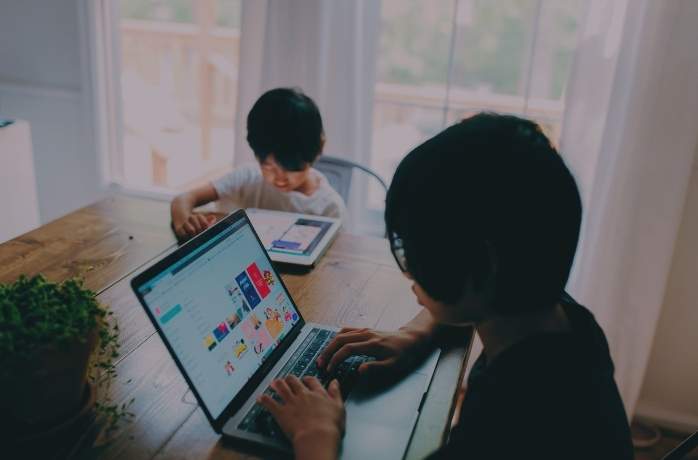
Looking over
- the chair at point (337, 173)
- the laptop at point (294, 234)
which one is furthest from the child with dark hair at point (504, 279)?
the chair at point (337, 173)

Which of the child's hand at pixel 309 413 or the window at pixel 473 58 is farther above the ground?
the window at pixel 473 58

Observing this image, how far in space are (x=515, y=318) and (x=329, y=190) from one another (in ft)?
3.51

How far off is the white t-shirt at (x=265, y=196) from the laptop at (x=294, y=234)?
0.13 m

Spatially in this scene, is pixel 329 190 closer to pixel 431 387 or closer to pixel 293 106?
pixel 293 106

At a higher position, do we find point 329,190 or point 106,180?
point 329,190

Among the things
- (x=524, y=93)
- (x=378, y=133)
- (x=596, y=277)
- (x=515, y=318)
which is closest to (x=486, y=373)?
(x=515, y=318)

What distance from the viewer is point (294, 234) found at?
156cm

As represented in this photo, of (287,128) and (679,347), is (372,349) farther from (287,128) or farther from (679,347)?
(679,347)

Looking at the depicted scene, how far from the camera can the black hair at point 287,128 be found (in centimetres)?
169

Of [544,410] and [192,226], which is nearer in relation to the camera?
[544,410]

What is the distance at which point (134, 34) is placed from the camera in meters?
3.36

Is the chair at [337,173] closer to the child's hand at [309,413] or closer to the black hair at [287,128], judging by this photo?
the black hair at [287,128]

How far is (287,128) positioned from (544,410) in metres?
1.14

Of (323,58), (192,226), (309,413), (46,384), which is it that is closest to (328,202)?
(192,226)
